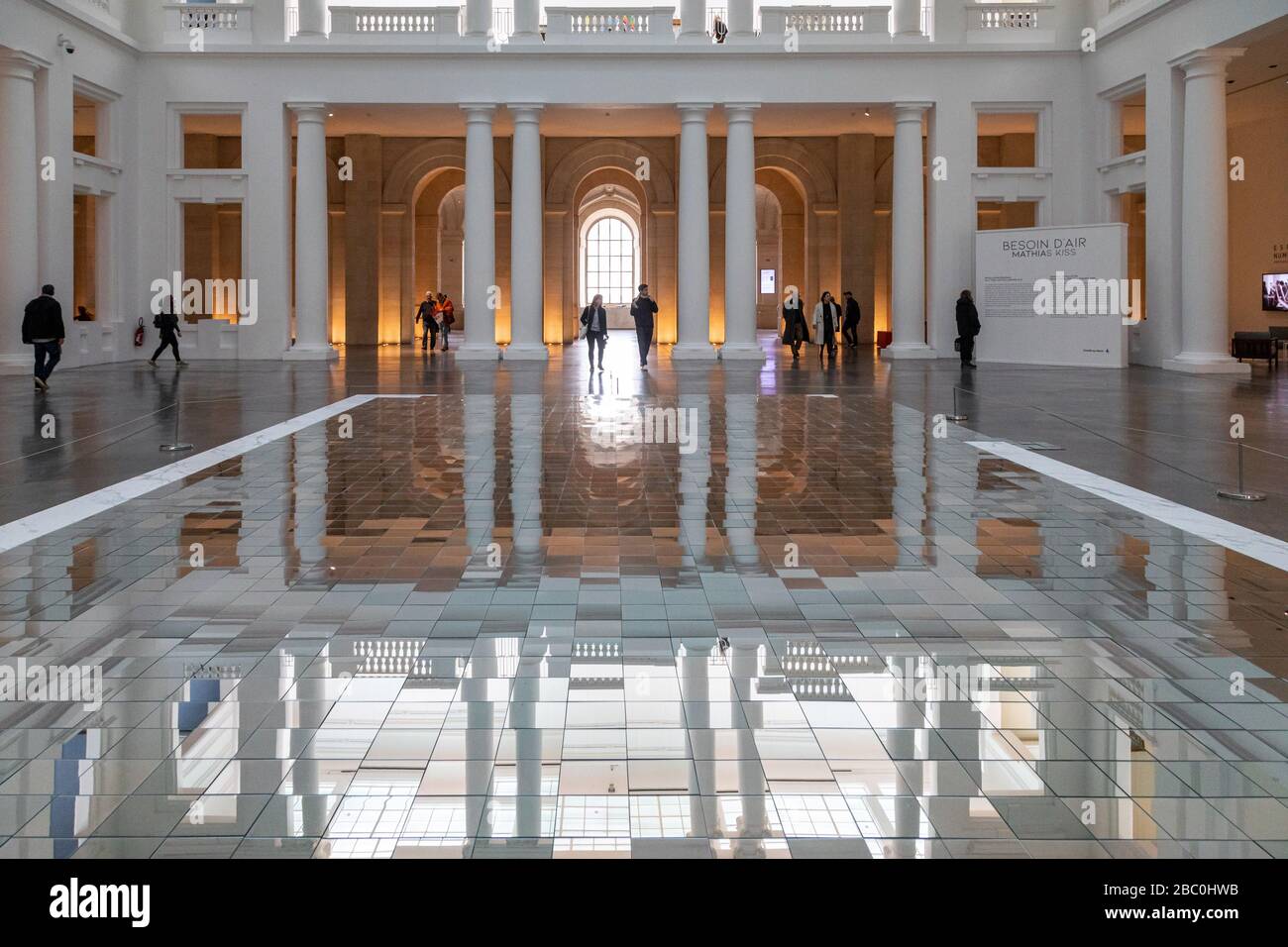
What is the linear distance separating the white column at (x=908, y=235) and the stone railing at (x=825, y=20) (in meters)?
2.15

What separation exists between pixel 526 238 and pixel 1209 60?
1506 cm

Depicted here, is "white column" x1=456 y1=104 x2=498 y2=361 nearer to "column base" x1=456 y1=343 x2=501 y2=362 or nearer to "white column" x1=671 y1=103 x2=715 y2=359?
"column base" x1=456 y1=343 x2=501 y2=362

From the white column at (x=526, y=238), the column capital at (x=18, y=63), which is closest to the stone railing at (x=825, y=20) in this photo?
the white column at (x=526, y=238)

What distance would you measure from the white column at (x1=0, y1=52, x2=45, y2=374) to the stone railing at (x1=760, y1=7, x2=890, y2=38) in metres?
15.7

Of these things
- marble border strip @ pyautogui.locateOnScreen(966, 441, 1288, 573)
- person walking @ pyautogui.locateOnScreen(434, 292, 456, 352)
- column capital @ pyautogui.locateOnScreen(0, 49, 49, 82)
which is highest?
column capital @ pyautogui.locateOnScreen(0, 49, 49, 82)

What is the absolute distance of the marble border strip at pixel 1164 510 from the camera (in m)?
8.21

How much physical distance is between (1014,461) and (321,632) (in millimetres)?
8053

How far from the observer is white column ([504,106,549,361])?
30156 mm

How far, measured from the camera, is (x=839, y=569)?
7660mm

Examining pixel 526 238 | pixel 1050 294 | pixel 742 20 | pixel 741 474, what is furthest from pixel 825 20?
pixel 741 474

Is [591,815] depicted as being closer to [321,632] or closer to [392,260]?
[321,632]

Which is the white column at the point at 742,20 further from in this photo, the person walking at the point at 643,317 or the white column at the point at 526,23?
the person walking at the point at 643,317

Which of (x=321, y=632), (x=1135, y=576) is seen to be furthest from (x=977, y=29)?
(x=321, y=632)

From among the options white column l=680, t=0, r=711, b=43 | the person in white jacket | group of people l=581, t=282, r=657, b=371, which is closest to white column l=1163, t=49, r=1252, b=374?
the person in white jacket
